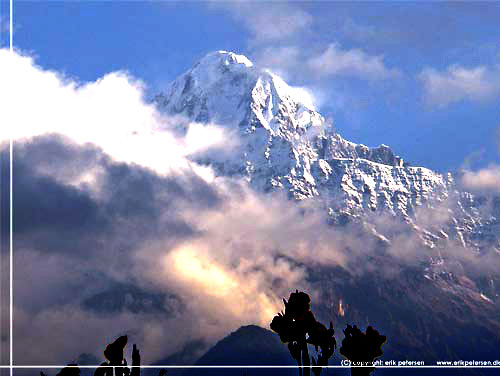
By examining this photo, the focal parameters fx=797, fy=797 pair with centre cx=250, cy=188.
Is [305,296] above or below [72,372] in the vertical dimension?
above

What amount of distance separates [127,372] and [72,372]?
1537mm

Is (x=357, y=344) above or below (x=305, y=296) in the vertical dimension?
below

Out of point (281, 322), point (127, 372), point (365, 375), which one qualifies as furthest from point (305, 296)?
point (127, 372)

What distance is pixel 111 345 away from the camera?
22.9m

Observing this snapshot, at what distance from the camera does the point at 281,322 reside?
26.9 metres

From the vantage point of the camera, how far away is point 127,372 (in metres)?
22.6

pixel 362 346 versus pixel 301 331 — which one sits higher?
pixel 301 331

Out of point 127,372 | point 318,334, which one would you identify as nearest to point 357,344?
point 318,334

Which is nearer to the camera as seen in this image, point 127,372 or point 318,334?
point 127,372

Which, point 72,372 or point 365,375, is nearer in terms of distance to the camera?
point 72,372

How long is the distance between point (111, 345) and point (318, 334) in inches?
289

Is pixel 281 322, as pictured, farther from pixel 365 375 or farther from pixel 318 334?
pixel 365 375

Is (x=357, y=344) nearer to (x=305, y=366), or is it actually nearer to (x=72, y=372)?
(x=305, y=366)

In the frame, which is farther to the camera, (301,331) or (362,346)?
(362,346)
